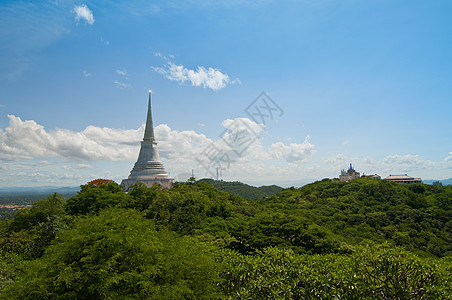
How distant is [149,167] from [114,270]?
42.1 meters

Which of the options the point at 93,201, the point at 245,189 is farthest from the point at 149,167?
the point at 245,189

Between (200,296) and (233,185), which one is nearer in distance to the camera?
(200,296)

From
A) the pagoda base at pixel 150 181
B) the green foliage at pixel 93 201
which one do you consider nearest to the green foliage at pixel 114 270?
the green foliage at pixel 93 201

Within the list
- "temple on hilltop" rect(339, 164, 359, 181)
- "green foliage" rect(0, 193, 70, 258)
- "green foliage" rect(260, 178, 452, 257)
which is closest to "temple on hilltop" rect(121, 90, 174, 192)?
"green foliage" rect(260, 178, 452, 257)

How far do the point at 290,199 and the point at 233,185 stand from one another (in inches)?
2467

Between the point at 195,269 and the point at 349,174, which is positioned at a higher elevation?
the point at 349,174

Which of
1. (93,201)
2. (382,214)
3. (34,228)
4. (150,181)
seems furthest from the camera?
(382,214)

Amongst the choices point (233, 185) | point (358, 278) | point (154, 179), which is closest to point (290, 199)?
point (154, 179)

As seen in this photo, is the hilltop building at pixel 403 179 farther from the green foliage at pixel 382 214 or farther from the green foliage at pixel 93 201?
the green foliage at pixel 93 201

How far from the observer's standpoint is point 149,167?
2003 inches

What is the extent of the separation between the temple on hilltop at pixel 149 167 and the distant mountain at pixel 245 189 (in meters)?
52.7

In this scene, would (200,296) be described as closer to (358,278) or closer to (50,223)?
(358,278)

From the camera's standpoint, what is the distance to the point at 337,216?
4869 cm

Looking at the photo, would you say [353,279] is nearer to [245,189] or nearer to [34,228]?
[34,228]
